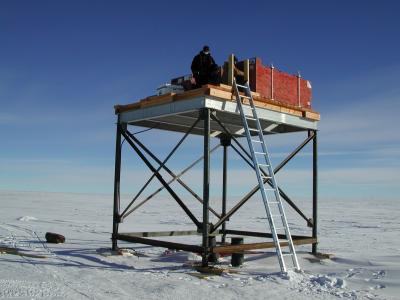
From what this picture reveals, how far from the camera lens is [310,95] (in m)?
12.6

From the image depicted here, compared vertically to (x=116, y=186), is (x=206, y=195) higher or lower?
lower

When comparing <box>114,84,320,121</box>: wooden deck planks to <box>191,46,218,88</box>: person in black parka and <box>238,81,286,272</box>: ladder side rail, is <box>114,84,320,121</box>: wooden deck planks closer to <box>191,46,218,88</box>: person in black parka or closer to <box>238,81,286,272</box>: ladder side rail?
<box>238,81,286,272</box>: ladder side rail

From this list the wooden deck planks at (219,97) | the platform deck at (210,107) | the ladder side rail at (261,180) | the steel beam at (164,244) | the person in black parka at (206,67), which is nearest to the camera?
the ladder side rail at (261,180)

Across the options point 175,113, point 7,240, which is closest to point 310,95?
point 175,113

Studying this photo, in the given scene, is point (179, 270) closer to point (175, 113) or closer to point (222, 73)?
point (175, 113)

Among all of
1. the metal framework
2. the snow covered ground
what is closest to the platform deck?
the metal framework

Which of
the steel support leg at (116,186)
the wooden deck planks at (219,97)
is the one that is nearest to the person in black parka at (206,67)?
the wooden deck planks at (219,97)

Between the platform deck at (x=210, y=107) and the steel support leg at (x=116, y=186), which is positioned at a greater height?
the platform deck at (x=210, y=107)

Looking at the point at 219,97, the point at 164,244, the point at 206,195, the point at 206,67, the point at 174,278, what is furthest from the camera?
the point at 206,67

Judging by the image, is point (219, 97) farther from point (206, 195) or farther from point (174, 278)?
point (174, 278)

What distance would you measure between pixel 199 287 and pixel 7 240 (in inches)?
339

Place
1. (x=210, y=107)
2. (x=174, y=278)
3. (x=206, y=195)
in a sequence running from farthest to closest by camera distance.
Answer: (x=210, y=107), (x=206, y=195), (x=174, y=278)

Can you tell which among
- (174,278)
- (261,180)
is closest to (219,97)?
(261,180)

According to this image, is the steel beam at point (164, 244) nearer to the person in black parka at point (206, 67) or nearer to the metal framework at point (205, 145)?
the metal framework at point (205, 145)
